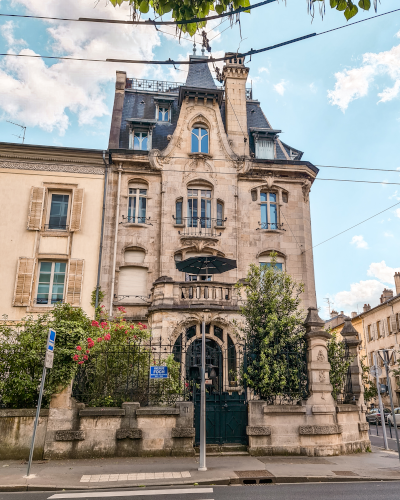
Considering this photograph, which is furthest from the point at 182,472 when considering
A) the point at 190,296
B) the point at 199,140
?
the point at 199,140

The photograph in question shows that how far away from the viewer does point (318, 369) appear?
1320cm

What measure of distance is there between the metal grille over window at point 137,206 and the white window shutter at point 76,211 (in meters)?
2.42

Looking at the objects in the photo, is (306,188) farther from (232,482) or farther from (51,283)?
(232,482)

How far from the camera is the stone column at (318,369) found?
12945mm

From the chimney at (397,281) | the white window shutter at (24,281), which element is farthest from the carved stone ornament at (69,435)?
the chimney at (397,281)

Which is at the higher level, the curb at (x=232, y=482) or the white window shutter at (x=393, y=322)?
the white window shutter at (x=393, y=322)

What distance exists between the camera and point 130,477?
946cm

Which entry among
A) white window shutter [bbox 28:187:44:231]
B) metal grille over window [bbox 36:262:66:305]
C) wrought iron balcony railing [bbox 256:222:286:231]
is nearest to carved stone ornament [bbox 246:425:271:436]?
metal grille over window [bbox 36:262:66:305]

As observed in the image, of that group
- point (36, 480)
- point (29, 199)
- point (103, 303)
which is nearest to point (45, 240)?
point (29, 199)

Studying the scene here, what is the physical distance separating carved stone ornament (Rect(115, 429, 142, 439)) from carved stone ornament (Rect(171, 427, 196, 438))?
0.91m

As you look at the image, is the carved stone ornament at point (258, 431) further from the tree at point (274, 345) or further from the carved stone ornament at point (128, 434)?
the carved stone ornament at point (128, 434)

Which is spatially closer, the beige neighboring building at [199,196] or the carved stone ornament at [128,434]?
the carved stone ornament at [128,434]

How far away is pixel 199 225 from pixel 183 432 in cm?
1235

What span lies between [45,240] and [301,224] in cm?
1321
